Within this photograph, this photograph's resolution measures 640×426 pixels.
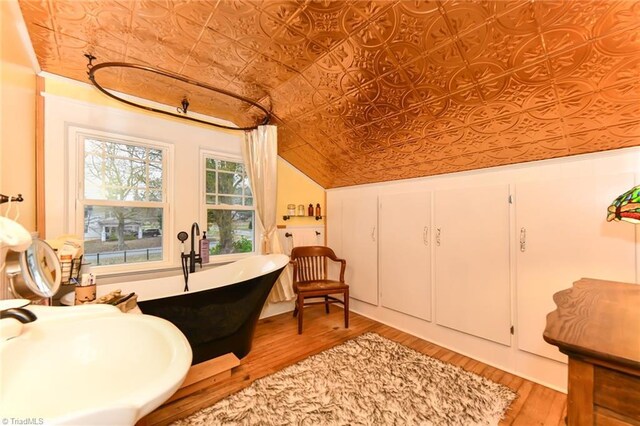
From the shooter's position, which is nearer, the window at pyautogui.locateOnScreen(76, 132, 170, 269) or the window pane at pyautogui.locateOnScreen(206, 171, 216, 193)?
the window at pyautogui.locateOnScreen(76, 132, 170, 269)

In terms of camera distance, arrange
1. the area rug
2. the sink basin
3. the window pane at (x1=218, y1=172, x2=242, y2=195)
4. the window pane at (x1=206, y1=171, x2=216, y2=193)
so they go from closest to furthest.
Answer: the sink basin → the area rug → the window pane at (x1=206, y1=171, x2=216, y2=193) → the window pane at (x1=218, y1=172, x2=242, y2=195)

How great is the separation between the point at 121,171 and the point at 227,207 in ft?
3.30

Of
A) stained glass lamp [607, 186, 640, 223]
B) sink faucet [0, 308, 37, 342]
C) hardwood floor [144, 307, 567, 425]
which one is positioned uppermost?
stained glass lamp [607, 186, 640, 223]

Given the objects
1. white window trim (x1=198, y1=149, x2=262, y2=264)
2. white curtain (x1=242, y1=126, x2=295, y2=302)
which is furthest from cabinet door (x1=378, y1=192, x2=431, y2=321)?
white window trim (x1=198, y1=149, x2=262, y2=264)

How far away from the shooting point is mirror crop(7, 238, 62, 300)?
35.8 inches

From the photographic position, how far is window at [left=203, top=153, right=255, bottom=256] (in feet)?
9.11

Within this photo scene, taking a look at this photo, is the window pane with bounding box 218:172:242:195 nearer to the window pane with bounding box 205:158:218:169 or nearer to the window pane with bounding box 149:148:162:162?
the window pane with bounding box 205:158:218:169

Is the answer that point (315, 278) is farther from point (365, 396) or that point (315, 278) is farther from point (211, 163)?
point (211, 163)

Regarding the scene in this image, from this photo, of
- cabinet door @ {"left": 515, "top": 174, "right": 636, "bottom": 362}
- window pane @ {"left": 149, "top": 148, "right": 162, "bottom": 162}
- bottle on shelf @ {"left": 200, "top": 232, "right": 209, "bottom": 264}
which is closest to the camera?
cabinet door @ {"left": 515, "top": 174, "right": 636, "bottom": 362}

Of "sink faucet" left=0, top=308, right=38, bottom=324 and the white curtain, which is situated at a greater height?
the white curtain

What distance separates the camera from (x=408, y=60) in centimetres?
151

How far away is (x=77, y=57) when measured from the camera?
1711 millimetres

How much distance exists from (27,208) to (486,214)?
3.37 metres

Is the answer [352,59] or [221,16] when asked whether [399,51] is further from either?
[221,16]
